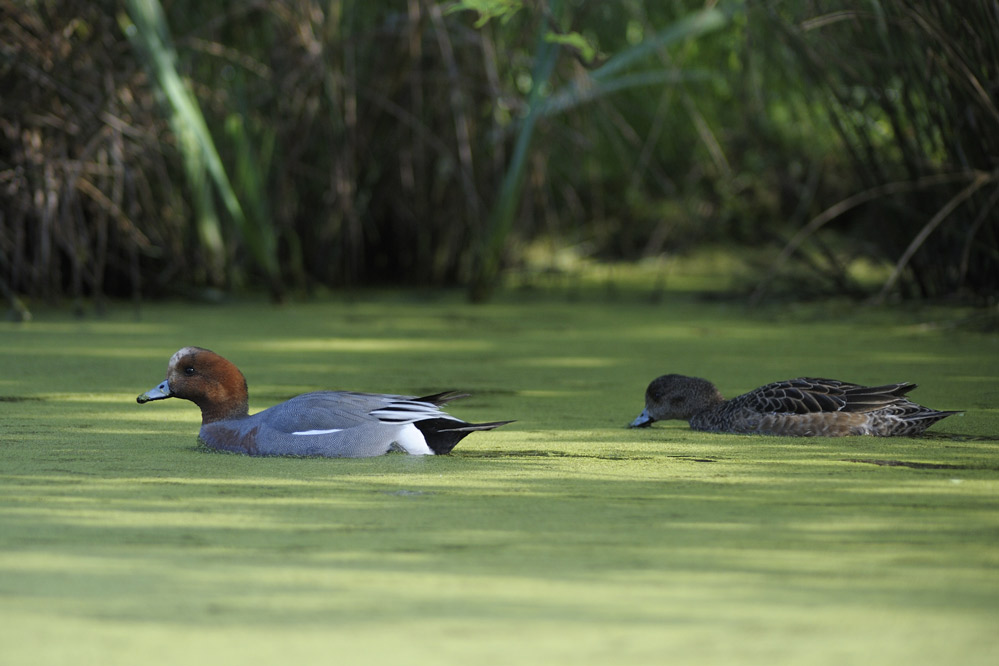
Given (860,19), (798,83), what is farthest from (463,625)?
(798,83)

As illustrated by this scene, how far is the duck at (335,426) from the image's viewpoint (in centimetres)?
326

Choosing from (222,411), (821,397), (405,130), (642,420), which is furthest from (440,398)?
(405,130)

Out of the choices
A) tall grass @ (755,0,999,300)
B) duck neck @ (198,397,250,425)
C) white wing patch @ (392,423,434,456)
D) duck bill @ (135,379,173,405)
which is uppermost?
tall grass @ (755,0,999,300)

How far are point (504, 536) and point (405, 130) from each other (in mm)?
5548

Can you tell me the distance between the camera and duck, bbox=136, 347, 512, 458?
10.7 feet

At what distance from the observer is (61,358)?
5102 millimetres

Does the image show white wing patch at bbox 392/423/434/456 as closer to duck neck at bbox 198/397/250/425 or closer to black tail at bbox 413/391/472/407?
black tail at bbox 413/391/472/407

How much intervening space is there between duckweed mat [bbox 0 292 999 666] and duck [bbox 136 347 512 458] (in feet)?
0.21

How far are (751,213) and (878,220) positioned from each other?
19.4ft

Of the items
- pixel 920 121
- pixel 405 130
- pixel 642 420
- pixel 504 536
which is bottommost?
pixel 504 536

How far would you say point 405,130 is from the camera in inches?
308

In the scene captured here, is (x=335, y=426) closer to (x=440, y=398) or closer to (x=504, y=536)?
(x=440, y=398)

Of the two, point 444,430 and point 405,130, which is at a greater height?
point 405,130

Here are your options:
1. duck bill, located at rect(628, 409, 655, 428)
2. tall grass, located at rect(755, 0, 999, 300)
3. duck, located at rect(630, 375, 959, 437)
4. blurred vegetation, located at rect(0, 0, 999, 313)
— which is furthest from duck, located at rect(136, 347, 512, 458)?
blurred vegetation, located at rect(0, 0, 999, 313)
